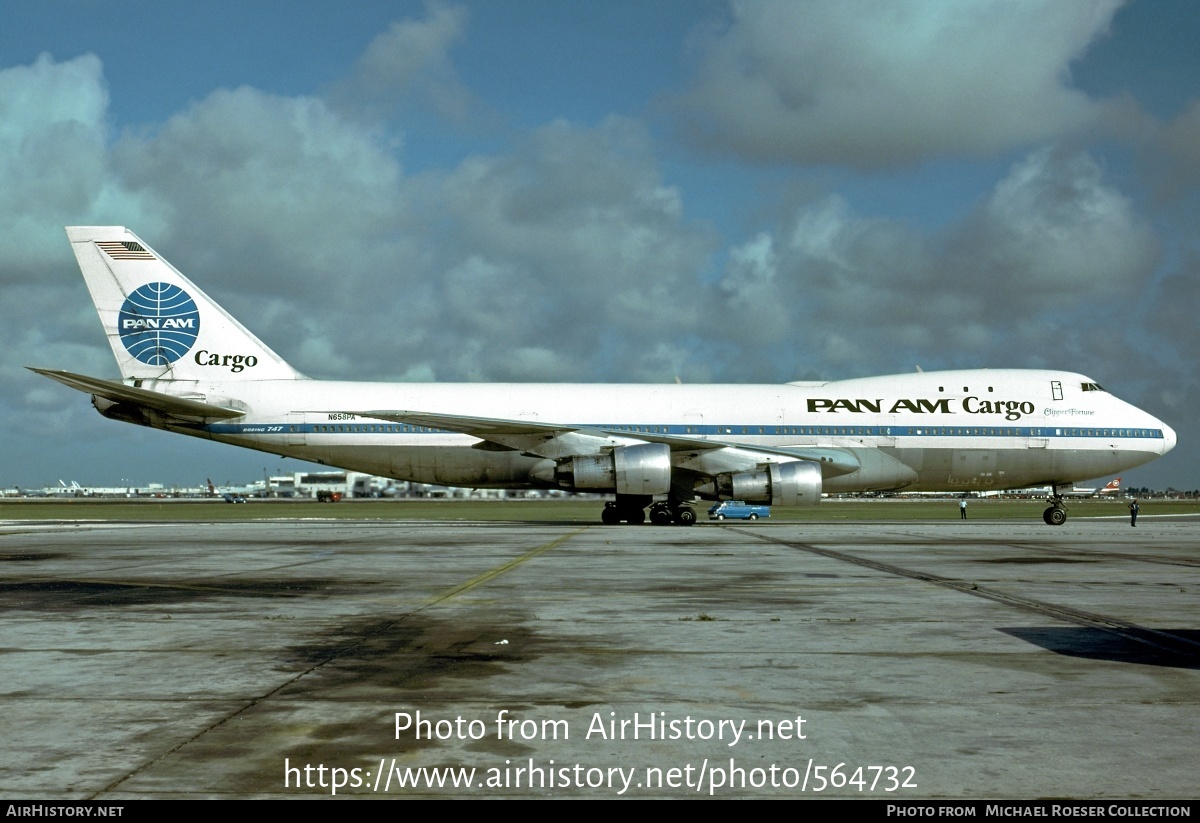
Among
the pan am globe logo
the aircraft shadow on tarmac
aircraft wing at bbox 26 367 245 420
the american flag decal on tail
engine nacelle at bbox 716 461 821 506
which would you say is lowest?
the aircraft shadow on tarmac

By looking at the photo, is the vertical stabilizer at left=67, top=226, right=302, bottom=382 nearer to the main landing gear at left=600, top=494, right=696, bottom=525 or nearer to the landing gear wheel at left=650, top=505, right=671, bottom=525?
the main landing gear at left=600, top=494, right=696, bottom=525

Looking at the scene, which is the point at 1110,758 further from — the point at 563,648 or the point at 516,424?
the point at 516,424

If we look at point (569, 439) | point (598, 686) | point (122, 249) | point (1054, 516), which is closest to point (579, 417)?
point (569, 439)

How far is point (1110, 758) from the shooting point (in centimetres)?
454

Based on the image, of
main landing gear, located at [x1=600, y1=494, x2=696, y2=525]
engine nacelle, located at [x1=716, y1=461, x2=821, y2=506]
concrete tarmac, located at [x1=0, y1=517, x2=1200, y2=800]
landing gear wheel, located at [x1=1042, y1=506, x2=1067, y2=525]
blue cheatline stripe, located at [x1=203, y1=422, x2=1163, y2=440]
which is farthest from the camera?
landing gear wheel, located at [x1=1042, y1=506, x2=1067, y2=525]

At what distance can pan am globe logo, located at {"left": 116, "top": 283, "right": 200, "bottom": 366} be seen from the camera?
3186 cm

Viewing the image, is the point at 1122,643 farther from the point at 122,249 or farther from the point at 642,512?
the point at 122,249

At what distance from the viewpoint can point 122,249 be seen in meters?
31.6

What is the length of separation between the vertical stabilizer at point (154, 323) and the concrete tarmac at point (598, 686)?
19331 millimetres

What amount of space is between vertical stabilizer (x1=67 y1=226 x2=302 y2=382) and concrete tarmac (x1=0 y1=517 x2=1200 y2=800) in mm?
19331

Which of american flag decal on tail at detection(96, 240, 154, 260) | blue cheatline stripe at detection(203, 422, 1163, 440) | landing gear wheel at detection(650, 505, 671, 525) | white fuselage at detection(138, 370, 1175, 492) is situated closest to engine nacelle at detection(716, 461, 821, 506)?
white fuselage at detection(138, 370, 1175, 492)

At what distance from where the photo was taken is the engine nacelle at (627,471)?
1082 inches

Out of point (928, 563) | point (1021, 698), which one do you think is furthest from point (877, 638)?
point (928, 563)
